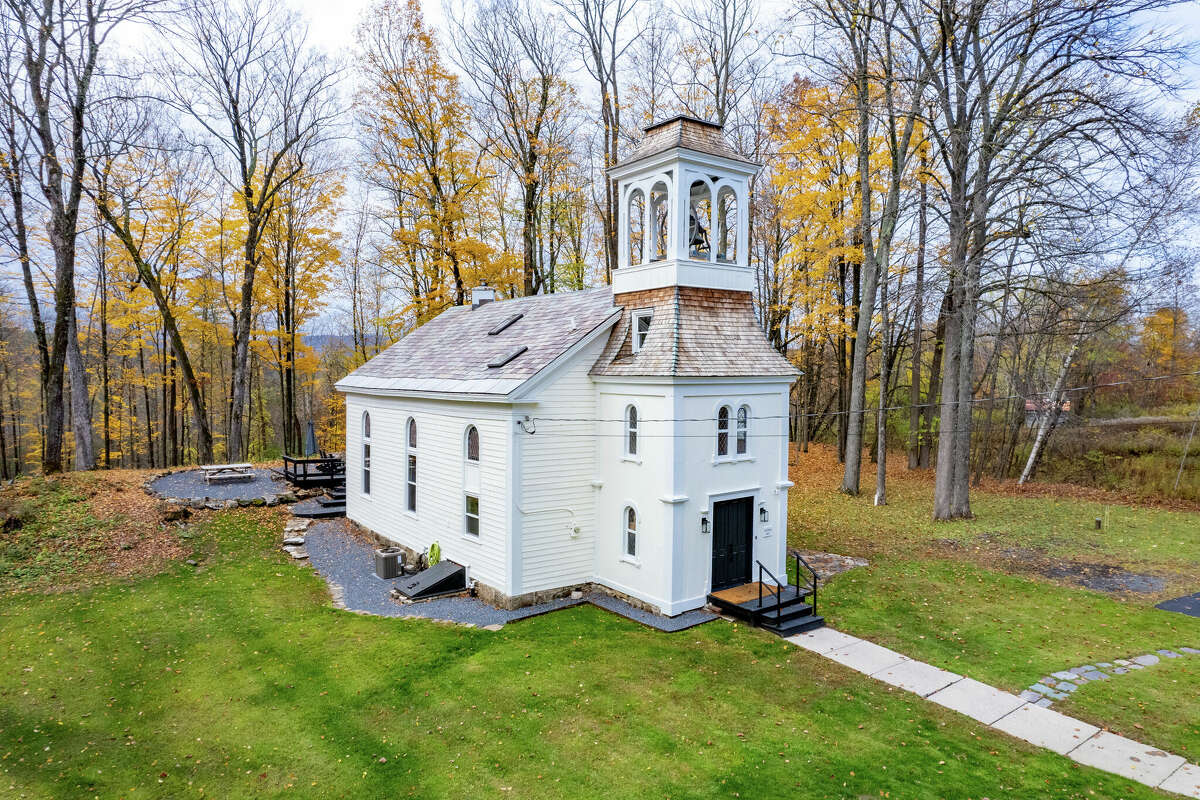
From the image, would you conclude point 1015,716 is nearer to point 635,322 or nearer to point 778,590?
point 778,590

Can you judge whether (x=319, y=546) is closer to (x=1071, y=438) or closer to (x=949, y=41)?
(x=949, y=41)

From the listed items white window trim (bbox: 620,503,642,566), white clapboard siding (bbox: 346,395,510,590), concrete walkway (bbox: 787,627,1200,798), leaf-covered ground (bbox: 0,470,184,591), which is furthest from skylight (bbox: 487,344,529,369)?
leaf-covered ground (bbox: 0,470,184,591)


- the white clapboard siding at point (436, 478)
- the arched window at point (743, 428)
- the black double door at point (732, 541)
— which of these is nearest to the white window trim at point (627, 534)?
the black double door at point (732, 541)

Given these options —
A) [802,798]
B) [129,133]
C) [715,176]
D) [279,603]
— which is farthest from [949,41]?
[129,133]

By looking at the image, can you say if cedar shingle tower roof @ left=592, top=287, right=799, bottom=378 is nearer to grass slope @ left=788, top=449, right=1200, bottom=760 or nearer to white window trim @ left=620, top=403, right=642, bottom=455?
white window trim @ left=620, top=403, right=642, bottom=455

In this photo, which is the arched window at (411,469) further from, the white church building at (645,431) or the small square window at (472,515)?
the small square window at (472,515)

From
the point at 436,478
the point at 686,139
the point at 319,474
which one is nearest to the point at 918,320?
the point at 686,139
